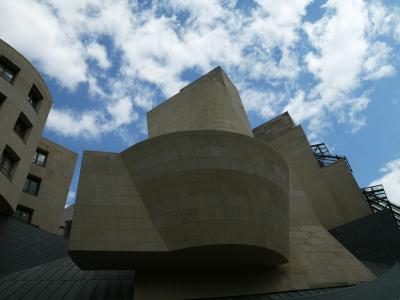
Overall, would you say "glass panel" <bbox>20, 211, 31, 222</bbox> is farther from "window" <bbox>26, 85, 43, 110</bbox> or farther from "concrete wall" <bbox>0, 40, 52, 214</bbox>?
"window" <bbox>26, 85, 43, 110</bbox>

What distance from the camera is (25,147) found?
27.1 m

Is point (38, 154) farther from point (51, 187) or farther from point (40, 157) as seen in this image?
point (51, 187)

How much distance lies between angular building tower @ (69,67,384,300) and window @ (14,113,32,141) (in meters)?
13.1

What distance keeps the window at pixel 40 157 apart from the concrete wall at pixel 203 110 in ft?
43.5

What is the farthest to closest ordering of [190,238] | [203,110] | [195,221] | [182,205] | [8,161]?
[203,110] < [8,161] < [182,205] < [195,221] < [190,238]

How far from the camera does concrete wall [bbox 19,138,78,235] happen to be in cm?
3462

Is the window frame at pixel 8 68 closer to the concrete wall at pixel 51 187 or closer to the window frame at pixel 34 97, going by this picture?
the window frame at pixel 34 97

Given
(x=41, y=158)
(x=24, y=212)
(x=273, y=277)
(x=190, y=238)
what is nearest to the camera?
(x=190, y=238)

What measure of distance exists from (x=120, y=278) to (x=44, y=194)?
20.5 meters

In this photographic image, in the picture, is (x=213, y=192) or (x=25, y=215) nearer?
(x=213, y=192)

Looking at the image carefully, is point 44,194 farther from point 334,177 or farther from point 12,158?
point 334,177

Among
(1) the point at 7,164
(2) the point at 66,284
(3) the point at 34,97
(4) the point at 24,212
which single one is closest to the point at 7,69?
(3) the point at 34,97

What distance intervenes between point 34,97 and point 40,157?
10.6 metres

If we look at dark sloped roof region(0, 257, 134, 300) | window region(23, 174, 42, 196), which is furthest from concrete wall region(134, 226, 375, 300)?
window region(23, 174, 42, 196)
